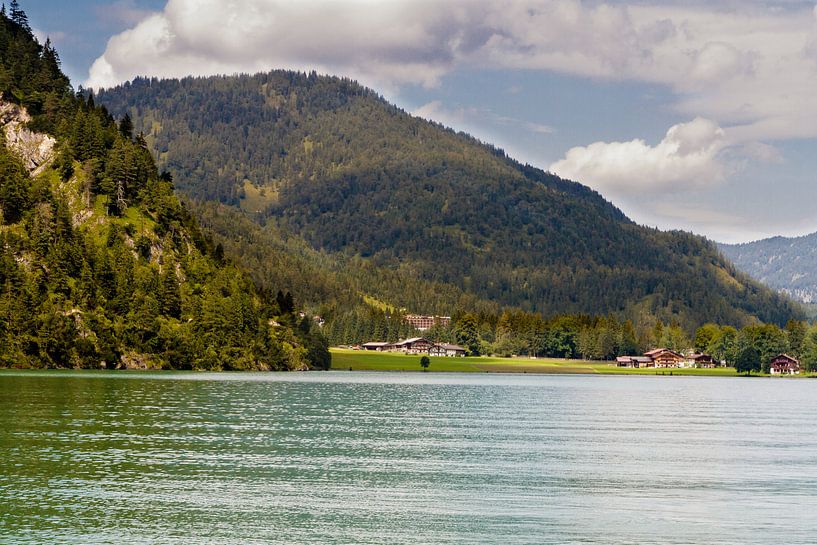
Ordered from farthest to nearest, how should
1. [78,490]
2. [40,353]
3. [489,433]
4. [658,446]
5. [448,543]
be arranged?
[40,353] → [489,433] → [658,446] → [78,490] → [448,543]

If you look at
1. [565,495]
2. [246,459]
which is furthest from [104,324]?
[565,495]

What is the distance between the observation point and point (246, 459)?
61906mm

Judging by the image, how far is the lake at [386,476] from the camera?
139 ft

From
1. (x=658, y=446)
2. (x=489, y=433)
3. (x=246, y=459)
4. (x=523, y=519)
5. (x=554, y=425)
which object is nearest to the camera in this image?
(x=523, y=519)

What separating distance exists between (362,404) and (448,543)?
79743mm

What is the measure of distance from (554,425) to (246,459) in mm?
41123

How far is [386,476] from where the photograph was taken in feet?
187

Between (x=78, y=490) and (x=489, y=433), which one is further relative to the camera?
(x=489, y=433)

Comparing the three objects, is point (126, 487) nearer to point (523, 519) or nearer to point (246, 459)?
point (246, 459)

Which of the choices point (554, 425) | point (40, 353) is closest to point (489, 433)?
point (554, 425)

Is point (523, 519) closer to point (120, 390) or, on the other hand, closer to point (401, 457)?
point (401, 457)

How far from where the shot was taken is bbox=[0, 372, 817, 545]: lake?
42.3m

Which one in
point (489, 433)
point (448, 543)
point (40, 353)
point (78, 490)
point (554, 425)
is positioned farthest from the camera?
point (40, 353)

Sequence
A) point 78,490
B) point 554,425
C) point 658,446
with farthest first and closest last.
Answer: point 554,425 → point 658,446 → point 78,490
